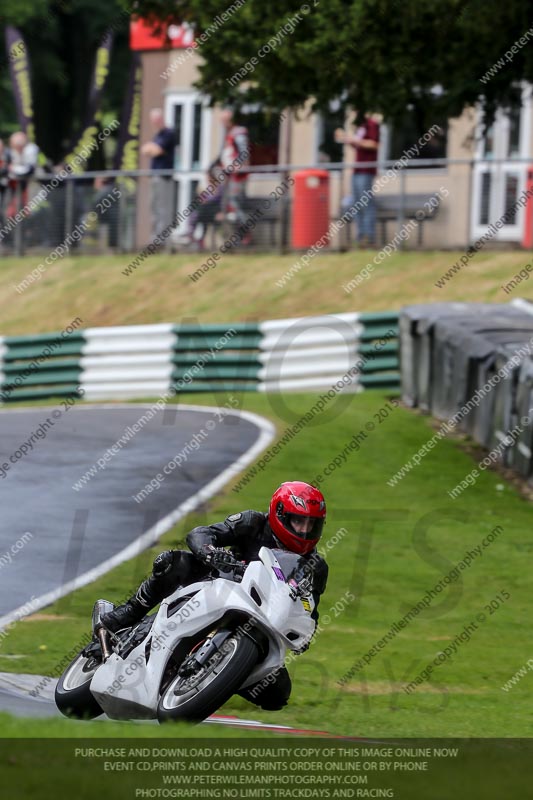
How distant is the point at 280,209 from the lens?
25141 mm

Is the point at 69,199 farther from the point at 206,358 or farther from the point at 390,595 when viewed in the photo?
the point at 390,595

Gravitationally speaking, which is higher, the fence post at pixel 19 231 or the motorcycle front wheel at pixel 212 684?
the fence post at pixel 19 231

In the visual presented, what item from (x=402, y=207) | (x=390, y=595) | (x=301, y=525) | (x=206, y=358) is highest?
(x=402, y=207)

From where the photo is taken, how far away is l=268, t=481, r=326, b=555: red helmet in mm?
7594

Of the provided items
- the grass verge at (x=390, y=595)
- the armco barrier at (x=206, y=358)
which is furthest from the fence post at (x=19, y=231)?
the grass verge at (x=390, y=595)

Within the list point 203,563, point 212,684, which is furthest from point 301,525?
point 212,684

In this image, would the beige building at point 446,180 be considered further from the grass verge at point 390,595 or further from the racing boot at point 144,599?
the racing boot at point 144,599

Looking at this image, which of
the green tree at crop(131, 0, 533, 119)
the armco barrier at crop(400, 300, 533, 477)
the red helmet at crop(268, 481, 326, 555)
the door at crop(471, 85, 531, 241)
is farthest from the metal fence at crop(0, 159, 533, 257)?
the red helmet at crop(268, 481, 326, 555)

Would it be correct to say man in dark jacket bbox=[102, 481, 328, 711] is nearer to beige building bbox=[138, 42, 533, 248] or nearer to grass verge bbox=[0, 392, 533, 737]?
grass verge bbox=[0, 392, 533, 737]

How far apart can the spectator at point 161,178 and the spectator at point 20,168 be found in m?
2.40

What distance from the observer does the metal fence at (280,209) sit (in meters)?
23.3

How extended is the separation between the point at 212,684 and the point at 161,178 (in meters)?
19.5

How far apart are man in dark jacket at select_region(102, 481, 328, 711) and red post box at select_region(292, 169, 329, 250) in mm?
16978

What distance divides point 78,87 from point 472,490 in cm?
3387
